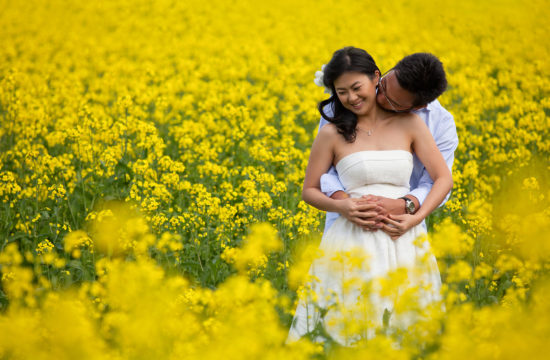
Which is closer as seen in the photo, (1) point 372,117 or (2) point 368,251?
(2) point 368,251

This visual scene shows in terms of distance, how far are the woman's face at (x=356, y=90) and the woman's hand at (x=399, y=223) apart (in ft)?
1.82

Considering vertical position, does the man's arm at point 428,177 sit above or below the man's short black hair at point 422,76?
below

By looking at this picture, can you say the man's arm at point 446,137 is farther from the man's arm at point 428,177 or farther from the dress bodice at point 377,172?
the dress bodice at point 377,172

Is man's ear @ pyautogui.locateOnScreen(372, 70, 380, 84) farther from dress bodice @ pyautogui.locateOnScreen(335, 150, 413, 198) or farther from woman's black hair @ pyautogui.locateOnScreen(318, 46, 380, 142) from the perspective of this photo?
dress bodice @ pyautogui.locateOnScreen(335, 150, 413, 198)

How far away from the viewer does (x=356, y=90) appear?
3094 mm

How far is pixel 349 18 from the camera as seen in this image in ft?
44.9

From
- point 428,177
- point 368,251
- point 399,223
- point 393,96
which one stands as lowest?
point 368,251

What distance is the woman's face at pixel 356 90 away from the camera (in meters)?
3.07

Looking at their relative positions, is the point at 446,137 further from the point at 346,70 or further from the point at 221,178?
the point at 221,178

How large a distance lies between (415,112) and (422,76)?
Answer: 465 millimetres

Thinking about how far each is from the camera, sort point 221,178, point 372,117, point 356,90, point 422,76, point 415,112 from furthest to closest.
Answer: point 221,178 < point 415,112 < point 372,117 < point 356,90 < point 422,76

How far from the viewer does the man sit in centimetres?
299

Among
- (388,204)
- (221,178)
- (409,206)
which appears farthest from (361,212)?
(221,178)

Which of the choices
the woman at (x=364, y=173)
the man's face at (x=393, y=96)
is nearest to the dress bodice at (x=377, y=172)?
the woman at (x=364, y=173)
